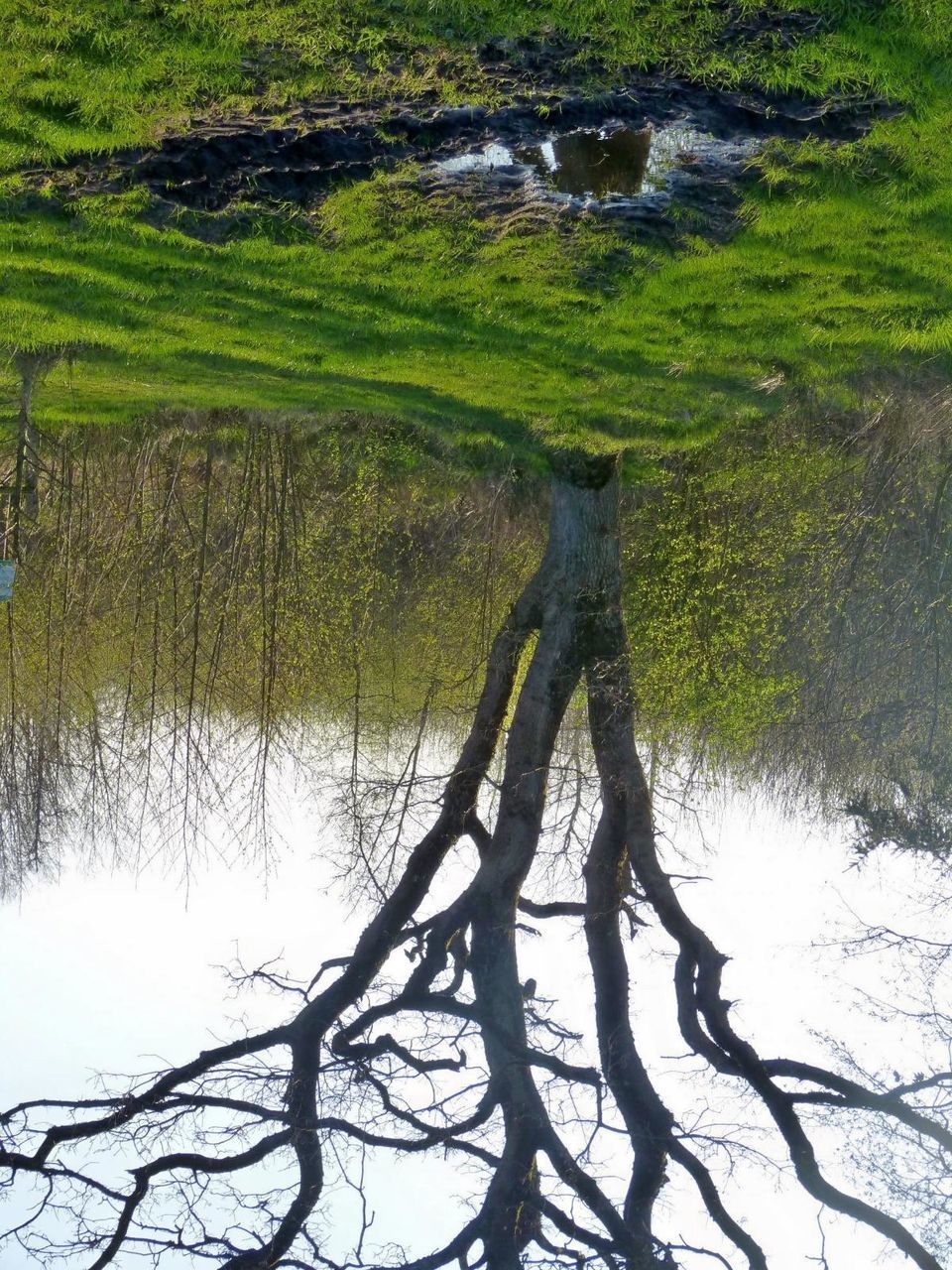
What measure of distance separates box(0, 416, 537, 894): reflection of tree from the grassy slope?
162 cm

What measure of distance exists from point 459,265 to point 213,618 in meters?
5.14

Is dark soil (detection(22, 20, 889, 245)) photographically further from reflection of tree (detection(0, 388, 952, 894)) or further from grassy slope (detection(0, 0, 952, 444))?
reflection of tree (detection(0, 388, 952, 894))

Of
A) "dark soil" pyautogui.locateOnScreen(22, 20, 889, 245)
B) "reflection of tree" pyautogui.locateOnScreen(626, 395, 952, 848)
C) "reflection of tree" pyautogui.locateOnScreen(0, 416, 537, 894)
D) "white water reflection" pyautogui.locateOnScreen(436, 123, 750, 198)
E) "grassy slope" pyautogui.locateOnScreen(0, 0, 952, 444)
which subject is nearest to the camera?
"grassy slope" pyautogui.locateOnScreen(0, 0, 952, 444)

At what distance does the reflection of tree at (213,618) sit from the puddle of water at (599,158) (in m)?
3.67

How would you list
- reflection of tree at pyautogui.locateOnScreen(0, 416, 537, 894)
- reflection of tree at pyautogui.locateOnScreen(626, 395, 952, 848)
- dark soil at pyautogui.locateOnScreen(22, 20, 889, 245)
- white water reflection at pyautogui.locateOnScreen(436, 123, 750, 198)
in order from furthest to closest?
reflection of tree at pyautogui.locateOnScreen(0, 416, 537, 894)
reflection of tree at pyautogui.locateOnScreen(626, 395, 952, 848)
white water reflection at pyautogui.locateOnScreen(436, 123, 750, 198)
dark soil at pyautogui.locateOnScreen(22, 20, 889, 245)

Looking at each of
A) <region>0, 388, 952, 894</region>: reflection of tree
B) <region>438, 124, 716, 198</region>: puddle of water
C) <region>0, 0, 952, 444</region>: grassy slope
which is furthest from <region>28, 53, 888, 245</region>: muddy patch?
<region>0, 388, 952, 894</region>: reflection of tree

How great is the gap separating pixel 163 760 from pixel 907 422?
7.88m

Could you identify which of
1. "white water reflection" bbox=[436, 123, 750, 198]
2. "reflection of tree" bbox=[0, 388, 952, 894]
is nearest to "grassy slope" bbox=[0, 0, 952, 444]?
"white water reflection" bbox=[436, 123, 750, 198]

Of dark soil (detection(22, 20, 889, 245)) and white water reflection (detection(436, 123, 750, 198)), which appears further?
white water reflection (detection(436, 123, 750, 198))

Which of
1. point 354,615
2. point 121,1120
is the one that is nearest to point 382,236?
point 354,615

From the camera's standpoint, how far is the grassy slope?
18.4 ft

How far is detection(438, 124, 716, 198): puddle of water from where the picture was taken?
19.9 feet

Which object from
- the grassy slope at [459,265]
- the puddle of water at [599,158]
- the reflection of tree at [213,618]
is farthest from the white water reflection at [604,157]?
the reflection of tree at [213,618]

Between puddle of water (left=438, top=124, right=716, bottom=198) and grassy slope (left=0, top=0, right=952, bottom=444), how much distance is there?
34 centimetres
